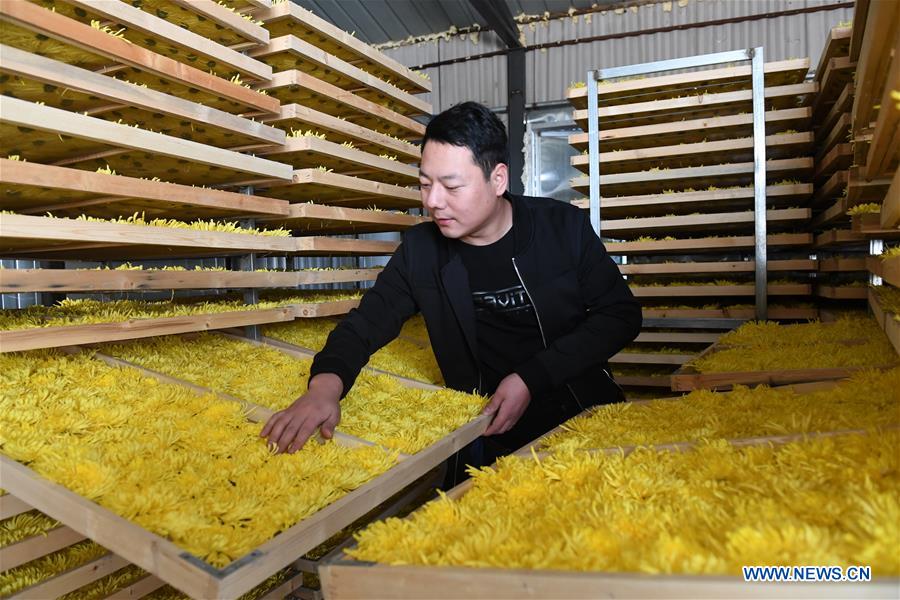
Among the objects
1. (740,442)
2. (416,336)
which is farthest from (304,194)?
(740,442)

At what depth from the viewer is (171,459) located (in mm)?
1523

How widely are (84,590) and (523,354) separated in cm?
171

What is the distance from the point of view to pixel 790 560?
0.83m

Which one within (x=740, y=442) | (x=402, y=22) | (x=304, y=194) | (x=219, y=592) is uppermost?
(x=402, y=22)

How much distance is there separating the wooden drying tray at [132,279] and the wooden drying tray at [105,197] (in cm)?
27

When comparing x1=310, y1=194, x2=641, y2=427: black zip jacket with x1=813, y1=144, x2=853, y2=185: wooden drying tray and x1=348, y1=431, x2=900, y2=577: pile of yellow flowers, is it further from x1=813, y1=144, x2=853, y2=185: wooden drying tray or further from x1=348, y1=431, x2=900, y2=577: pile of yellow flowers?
x1=813, y1=144, x2=853, y2=185: wooden drying tray

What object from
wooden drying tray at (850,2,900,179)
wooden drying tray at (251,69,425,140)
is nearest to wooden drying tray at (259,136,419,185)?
wooden drying tray at (251,69,425,140)

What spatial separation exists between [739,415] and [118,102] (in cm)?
227

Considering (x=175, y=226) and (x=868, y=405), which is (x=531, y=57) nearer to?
(x=175, y=226)

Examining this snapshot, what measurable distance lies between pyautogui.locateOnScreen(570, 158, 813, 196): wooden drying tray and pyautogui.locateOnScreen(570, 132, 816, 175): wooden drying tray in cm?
11

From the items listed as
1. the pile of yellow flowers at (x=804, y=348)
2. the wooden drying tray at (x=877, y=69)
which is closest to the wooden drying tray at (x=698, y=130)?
the pile of yellow flowers at (x=804, y=348)

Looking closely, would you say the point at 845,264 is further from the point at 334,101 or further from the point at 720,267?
the point at 334,101

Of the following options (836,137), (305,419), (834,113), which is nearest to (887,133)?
(305,419)

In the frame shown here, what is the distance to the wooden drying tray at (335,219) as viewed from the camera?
333 centimetres
